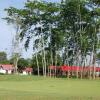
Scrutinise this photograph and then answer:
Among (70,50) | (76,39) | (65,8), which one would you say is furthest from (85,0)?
(70,50)

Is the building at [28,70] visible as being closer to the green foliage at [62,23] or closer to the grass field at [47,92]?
the green foliage at [62,23]

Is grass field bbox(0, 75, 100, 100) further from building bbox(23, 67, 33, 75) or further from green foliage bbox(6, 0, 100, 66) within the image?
building bbox(23, 67, 33, 75)

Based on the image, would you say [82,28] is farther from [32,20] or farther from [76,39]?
[32,20]

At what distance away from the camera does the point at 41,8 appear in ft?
263

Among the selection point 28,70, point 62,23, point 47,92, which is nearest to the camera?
point 47,92

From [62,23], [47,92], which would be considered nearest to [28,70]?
[62,23]

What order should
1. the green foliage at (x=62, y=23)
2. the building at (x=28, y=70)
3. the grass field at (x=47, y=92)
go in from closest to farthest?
the grass field at (x=47, y=92) < the green foliage at (x=62, y=23) < the building at (x=28, y=70)

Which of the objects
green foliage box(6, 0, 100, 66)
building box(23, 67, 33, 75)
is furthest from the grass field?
building box(23, 67, 33, 75)

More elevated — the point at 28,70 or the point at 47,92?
the point at 28,70

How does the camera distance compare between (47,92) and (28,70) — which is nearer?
(47,92)

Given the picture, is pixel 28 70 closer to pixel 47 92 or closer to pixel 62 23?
pixel 62 23

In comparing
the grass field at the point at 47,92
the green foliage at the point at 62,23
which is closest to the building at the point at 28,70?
the green foliage at the point at 62,23

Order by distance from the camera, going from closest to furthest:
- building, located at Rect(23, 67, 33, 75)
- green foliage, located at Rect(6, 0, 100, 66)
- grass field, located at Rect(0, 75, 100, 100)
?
grass field, located at Rect(0, 75, 100, 100) < green foliage, located at Rect(6, 0, 100, 66) < building, located at Rect(23, 67, 33, 75)

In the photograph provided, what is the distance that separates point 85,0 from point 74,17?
5.77 metres
